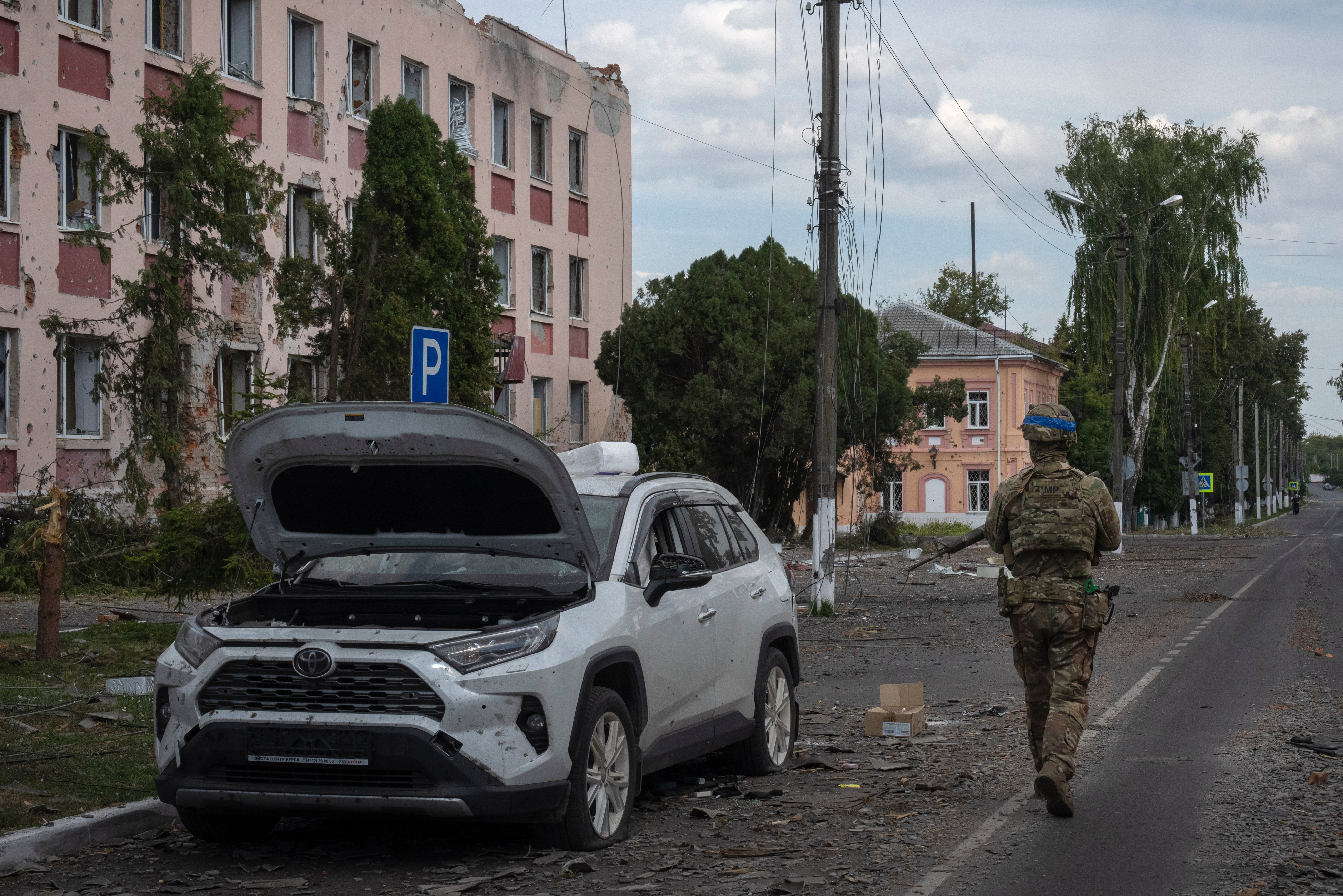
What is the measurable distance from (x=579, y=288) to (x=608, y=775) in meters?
29.8

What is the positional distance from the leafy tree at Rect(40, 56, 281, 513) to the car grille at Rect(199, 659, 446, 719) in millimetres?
10663

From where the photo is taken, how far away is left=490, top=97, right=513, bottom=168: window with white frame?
3259cm

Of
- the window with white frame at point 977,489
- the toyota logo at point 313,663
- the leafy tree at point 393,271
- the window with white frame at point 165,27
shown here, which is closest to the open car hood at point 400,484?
the toyota logo at point 313,663

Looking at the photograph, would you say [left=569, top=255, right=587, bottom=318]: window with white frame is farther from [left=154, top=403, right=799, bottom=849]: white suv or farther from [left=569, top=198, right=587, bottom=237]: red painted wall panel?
[left=154, top=403, right=799, bottom=849]: white suv

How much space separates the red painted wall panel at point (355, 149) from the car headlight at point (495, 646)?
23087 mm

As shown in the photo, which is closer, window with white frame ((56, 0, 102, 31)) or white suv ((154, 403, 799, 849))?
white suv ((154, 403, 799, 849))

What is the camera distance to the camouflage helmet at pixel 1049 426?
755 centimetres

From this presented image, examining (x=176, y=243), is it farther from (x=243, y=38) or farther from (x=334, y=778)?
(x=334, y=778)

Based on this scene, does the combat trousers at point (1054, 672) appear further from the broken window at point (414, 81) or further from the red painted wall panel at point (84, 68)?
the broken window at point (414, 81)

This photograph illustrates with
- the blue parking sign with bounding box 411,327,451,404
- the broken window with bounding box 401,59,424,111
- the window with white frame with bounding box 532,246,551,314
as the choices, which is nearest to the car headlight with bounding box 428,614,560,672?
the blue parking sign with bounding box 411,327,451,404

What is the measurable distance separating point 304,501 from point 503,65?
2697 cm

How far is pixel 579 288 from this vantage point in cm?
3581

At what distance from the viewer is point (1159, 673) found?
13.3 m

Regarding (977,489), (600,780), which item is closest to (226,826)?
(600,780)
